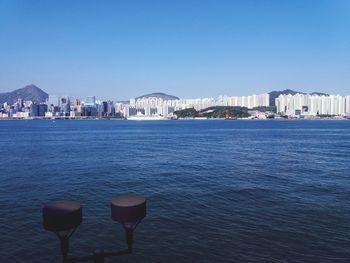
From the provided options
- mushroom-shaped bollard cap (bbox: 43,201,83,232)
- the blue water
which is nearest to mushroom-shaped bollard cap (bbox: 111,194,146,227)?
mushroom-shaped bollard cap (bbox: 43,201,83,232)

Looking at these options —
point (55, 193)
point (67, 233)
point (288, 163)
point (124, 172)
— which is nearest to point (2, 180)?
point (55, 193)

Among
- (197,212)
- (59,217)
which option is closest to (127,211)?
(59,217)

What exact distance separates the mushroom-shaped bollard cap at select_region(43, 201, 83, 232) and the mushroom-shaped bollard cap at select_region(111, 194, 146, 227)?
0.36 meters

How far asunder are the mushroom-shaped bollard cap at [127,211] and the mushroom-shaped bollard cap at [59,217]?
1.19ft

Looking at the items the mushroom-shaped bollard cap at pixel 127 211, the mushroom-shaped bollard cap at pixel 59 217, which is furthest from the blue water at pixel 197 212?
the mushroom-shaped bollard cap at pixel 59 217

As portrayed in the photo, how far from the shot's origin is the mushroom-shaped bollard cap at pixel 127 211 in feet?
9.94

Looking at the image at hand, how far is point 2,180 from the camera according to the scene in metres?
18.3

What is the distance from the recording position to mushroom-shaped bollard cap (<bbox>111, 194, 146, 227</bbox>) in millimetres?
3029

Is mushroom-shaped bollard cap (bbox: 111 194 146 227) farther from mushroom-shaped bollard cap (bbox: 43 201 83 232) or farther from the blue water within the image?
the blue water

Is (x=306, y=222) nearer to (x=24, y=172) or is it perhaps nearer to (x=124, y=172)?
(x=124, y=172)

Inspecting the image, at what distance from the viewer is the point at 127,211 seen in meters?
3.03

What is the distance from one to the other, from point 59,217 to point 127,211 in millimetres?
628

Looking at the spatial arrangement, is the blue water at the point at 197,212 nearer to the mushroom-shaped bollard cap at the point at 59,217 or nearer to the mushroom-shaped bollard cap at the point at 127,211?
the mushroom-shaped bollard cap at the point at 127,211

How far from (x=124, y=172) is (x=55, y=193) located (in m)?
6.56
